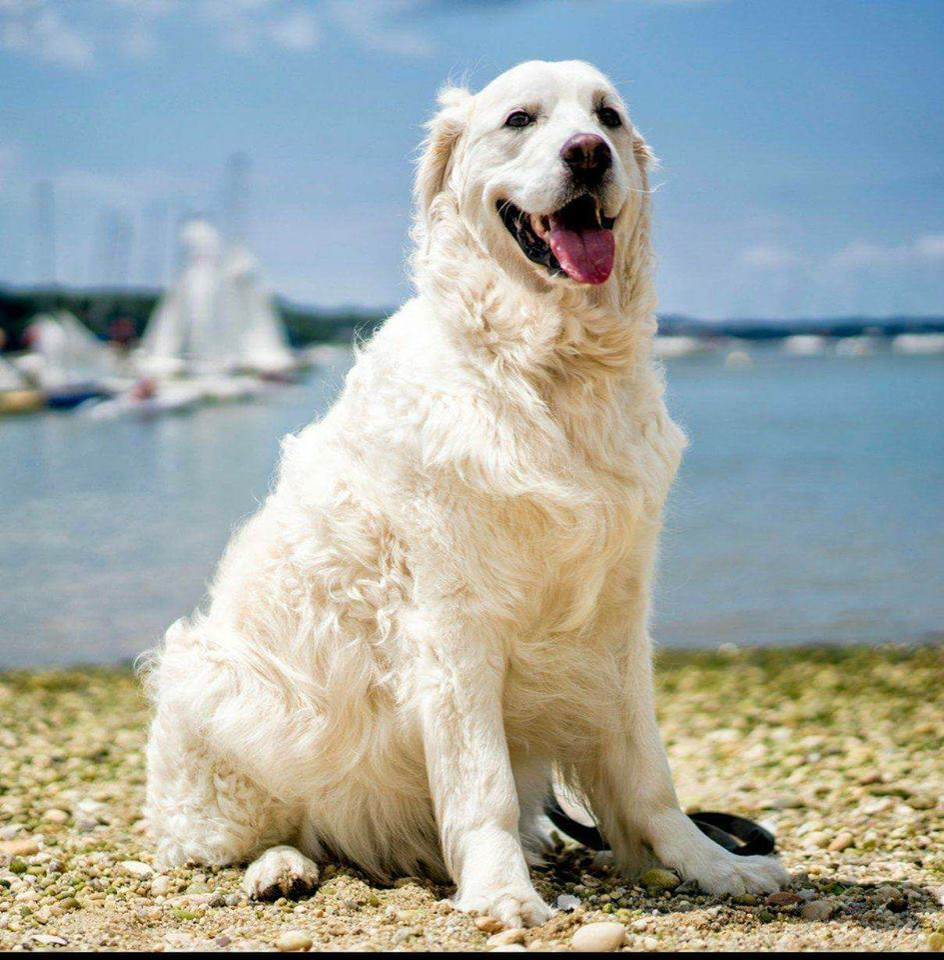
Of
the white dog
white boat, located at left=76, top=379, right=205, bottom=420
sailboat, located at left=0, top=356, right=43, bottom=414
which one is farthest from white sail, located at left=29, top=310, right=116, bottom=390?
the white dog

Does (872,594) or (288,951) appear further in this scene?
(872,594)

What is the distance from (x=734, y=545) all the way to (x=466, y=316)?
982cm

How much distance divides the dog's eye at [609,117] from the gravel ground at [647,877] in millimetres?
2336

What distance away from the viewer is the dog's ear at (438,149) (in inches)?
147

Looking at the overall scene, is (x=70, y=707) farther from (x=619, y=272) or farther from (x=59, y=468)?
(x=59, y=468)

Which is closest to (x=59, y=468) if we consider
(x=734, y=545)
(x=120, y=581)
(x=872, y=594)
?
(x=120, y=581)

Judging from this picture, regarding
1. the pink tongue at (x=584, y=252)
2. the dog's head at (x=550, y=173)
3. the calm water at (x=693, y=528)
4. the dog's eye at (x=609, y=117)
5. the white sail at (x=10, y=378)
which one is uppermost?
the dog's eye at (x=609, y=117)

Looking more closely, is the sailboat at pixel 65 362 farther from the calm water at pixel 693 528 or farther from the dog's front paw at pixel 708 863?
the dog's front paw at pixel 708 863

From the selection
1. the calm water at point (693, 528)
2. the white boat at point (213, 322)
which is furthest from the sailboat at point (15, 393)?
the white boat at point (213, 322)

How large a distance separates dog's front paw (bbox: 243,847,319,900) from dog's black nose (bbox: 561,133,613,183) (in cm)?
228

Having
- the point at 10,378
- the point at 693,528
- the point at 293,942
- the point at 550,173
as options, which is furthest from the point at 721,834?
the point at 10,378

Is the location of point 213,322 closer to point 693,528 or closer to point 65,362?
point 65,362

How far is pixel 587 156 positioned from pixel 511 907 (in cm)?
214

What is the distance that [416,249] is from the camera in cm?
383
